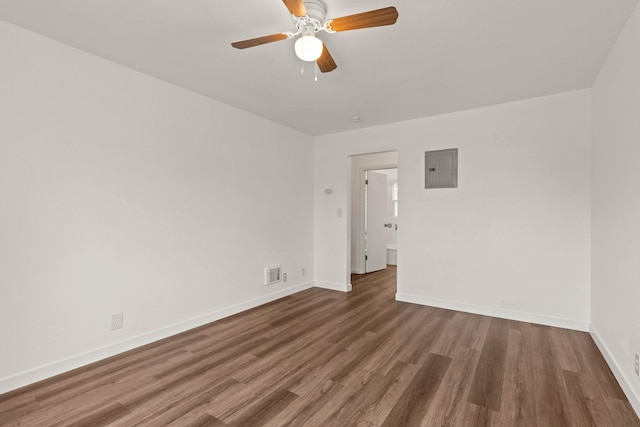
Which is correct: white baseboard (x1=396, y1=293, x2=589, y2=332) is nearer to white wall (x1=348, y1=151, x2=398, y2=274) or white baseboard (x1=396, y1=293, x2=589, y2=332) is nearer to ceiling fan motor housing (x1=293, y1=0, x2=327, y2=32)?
white wall (x1=348, y1=151, x2=398, y2=274)

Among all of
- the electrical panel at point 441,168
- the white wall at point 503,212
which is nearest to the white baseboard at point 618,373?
the white wall at point 503,212

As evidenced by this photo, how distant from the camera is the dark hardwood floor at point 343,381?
1.87 metres

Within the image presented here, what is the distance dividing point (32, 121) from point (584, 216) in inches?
198

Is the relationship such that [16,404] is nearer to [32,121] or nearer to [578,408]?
[32,121]

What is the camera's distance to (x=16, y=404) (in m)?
1.97

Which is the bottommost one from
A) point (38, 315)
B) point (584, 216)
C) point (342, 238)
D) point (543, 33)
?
point (38, 315)

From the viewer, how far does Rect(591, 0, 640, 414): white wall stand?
1936mm

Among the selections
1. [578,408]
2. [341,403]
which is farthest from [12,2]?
[578,408]

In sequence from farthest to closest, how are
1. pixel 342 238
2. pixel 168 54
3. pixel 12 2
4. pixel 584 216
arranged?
pixel 342 238
pixel 584 216
pixel 168 54
pixel 12 2

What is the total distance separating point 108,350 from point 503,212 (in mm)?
4282

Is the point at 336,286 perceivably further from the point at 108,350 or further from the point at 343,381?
the point at 108,350

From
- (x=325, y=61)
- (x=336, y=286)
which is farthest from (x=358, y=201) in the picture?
(x=325, y=61)

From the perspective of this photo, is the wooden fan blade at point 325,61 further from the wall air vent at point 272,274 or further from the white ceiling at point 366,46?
the wall air vent at point 272,274

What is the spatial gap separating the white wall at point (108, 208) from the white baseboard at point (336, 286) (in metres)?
1.37
